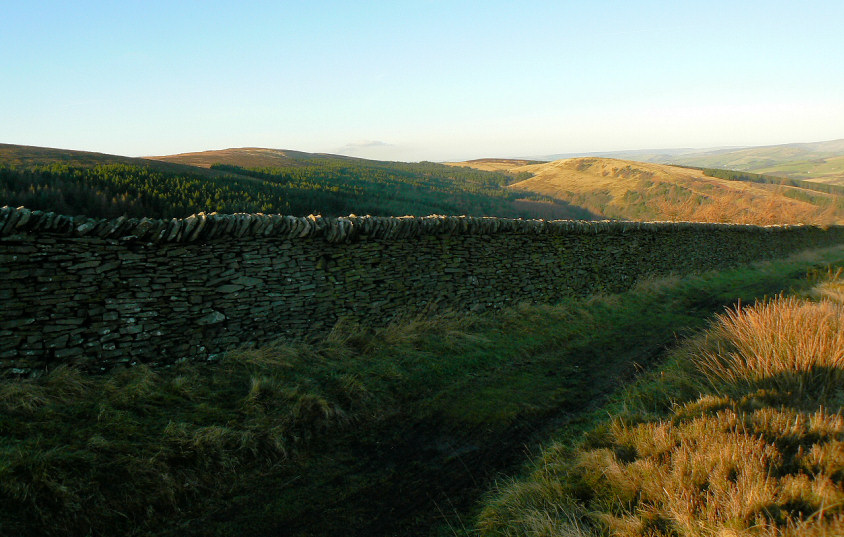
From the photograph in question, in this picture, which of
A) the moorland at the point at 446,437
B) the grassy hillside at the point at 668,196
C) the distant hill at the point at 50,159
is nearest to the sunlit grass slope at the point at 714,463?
the moorland at the point at 446,437

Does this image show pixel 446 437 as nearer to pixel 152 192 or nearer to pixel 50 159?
pixel 152 192

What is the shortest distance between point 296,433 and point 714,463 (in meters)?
4.07

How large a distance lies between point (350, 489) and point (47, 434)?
9.43ft

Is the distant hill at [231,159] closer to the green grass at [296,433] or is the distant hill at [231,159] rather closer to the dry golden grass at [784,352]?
the green grass at [296,433]

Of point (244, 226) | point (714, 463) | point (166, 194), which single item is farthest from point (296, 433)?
point (166, 194)

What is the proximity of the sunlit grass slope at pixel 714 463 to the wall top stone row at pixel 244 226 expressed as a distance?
468 centimetres

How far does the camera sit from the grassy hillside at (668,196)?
104 feet

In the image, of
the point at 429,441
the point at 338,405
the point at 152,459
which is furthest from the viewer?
the point at 338,405

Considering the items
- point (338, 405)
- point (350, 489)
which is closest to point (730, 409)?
point (350, 489)

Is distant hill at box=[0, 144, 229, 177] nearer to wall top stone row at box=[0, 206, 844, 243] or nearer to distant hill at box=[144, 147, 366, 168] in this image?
distant hill at box=[144, 147, 366, 168]

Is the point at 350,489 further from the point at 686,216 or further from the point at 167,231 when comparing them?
the point at 686,216

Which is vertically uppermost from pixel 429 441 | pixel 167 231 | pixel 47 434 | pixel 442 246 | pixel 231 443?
pixel 167 231

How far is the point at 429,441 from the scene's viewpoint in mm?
5500

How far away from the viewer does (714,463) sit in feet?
11.8
